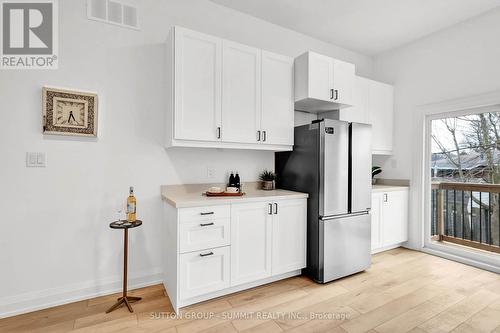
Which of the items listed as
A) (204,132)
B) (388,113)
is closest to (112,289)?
(204,132)

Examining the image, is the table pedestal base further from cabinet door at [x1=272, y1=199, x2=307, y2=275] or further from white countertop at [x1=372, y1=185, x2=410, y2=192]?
white countertop at [x1=372, y1=185, x2=410, y2=192]

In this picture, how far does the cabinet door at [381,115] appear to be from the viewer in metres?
3.65

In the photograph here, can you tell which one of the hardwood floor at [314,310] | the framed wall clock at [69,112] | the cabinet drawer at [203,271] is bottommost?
the hardwood floor at [314,310]

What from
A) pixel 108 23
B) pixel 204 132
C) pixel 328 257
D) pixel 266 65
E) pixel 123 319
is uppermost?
pixel 108 23

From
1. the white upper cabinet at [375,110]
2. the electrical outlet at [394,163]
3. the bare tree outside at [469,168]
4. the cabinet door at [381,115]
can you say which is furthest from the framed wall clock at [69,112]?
the bare tree outside at [469,168]

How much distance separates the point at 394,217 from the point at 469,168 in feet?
3.59

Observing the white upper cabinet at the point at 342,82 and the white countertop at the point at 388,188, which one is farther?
the white countertop at the point at 388,188

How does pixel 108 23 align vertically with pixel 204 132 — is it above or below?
above

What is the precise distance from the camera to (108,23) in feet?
7.47

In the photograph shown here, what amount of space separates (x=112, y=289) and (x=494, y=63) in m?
4.71

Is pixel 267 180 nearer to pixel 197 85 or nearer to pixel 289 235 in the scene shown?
pixel 289 235

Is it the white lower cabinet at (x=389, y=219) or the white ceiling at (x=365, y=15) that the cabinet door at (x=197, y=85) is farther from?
the white lower cabinet at (x=389, y=219)

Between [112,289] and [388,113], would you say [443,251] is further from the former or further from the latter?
[112,289]

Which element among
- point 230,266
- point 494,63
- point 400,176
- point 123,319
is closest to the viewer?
point 123,319
